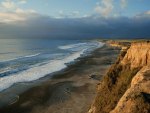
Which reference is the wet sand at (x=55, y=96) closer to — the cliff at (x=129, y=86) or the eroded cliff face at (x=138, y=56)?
the cliff at (x=129, y=86)

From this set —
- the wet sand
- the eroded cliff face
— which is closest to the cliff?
the eroded cliff face

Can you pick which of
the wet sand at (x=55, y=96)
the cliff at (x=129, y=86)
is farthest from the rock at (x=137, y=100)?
the wet sand at (x=55, y=96)

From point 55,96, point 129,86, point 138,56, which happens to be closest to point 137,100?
point 129,86

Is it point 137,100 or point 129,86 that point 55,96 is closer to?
point 129,86

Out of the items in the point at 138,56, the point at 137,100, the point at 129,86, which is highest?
the point at 138,56

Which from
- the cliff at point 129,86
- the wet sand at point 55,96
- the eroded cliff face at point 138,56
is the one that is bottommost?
the wet sand at point 55,96

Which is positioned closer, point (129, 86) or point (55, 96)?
point (129, 86)

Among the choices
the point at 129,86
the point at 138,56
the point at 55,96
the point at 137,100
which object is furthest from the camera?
the point at 55,96

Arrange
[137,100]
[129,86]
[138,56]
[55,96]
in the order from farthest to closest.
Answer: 1. [55,96]
2. [138,56]
3. [129,86]
4. [137,100]
